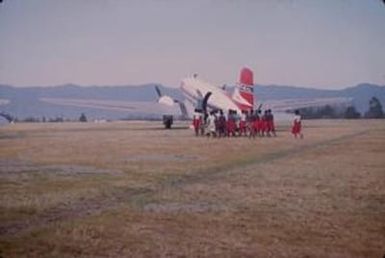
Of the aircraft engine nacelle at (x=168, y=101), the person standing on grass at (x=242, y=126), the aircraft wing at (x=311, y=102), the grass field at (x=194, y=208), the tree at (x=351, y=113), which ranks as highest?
the aircraft engine nacelle at (x=168, y=101)

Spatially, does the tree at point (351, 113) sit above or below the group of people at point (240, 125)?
above

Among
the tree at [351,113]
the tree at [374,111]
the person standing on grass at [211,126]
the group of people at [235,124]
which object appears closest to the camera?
the tree at [374,111]

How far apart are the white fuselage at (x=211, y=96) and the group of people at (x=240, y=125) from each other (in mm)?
2362

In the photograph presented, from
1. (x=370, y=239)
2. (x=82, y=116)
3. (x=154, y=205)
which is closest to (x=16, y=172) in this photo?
(x=154, y=205)

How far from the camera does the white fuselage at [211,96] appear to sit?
26.6m

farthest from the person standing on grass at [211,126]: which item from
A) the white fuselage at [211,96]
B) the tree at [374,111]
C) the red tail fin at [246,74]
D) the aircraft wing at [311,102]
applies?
the tree at [374,111]

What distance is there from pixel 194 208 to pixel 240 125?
16.7 m

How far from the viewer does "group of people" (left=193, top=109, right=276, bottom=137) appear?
22.4 m

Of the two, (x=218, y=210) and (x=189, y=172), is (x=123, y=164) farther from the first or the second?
(x=218, y=210)

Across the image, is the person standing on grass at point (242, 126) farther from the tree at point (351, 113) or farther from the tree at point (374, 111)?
the tree at point (374, 111)

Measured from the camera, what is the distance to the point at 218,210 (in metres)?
6.79

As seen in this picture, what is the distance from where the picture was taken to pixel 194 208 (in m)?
6.89

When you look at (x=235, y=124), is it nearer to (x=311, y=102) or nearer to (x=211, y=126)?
(x=211, y=126)

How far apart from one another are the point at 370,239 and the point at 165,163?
7281mm
